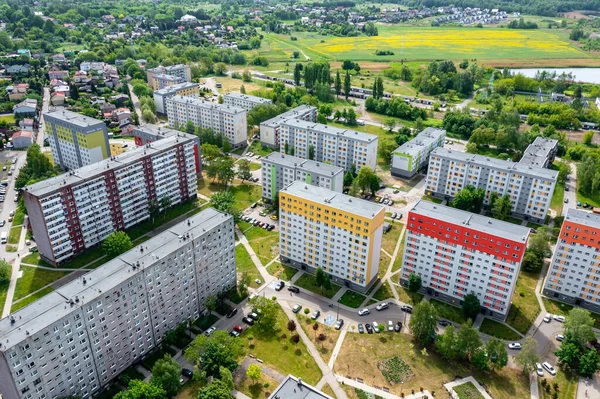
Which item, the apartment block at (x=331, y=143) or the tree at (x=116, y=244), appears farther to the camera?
the apartment block at (x=331, y=143)

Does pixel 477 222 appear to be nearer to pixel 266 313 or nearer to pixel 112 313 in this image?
pixel 266 313

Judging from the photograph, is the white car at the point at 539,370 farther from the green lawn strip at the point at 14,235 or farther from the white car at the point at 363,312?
the green lawn strip at the point at 14,235

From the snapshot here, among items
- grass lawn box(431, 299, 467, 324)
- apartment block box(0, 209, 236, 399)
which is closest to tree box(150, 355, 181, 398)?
apartment block box(0, 209, 236, 399)

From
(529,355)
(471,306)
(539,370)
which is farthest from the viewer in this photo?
(471,306)

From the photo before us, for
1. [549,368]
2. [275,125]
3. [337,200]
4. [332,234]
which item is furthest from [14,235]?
[549,368]

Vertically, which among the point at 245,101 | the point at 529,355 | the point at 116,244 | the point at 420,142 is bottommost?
the point at 529,355

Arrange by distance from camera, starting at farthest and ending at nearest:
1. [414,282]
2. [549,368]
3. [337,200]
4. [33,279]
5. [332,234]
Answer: [33,279] → [337,200] → [332,234] → [414,282] → [549,368]

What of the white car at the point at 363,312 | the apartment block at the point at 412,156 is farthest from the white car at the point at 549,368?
the apartment block at the point at 412,156

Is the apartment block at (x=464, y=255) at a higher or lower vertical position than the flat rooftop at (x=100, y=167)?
lower
